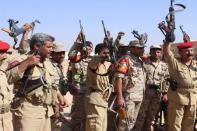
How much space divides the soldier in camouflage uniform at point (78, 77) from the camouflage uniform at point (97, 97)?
0.96m

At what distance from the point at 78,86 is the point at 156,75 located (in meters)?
1.63

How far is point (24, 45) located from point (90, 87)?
181 centimetres

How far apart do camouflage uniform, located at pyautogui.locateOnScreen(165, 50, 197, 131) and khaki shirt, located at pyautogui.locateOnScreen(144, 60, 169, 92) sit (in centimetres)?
93

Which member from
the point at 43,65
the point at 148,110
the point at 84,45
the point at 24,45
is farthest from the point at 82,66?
the point at 43,65

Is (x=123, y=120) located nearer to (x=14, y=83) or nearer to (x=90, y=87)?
(x=90, y=87)

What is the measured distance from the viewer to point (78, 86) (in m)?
7.43

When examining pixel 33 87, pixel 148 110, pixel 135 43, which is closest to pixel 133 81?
pixel 135 43

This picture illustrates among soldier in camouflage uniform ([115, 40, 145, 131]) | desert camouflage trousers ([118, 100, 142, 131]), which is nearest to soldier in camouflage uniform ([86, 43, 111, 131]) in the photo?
soldier in camouflage uniform ([115, 40, 145, 131])

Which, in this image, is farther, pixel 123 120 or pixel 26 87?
pixel 123 120

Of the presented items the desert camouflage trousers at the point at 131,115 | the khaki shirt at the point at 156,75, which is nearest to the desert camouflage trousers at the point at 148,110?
the khaki shirt at the point at 156,75

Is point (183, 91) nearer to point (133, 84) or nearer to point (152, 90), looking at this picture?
point (133, 84)

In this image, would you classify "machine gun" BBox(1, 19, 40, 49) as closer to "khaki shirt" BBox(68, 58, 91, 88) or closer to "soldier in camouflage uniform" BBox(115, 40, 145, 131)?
"khaki shirt" BBox(68, 58, 91, 88)

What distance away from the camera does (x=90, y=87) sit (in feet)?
21.0

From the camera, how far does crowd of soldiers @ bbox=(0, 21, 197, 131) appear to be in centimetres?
516
